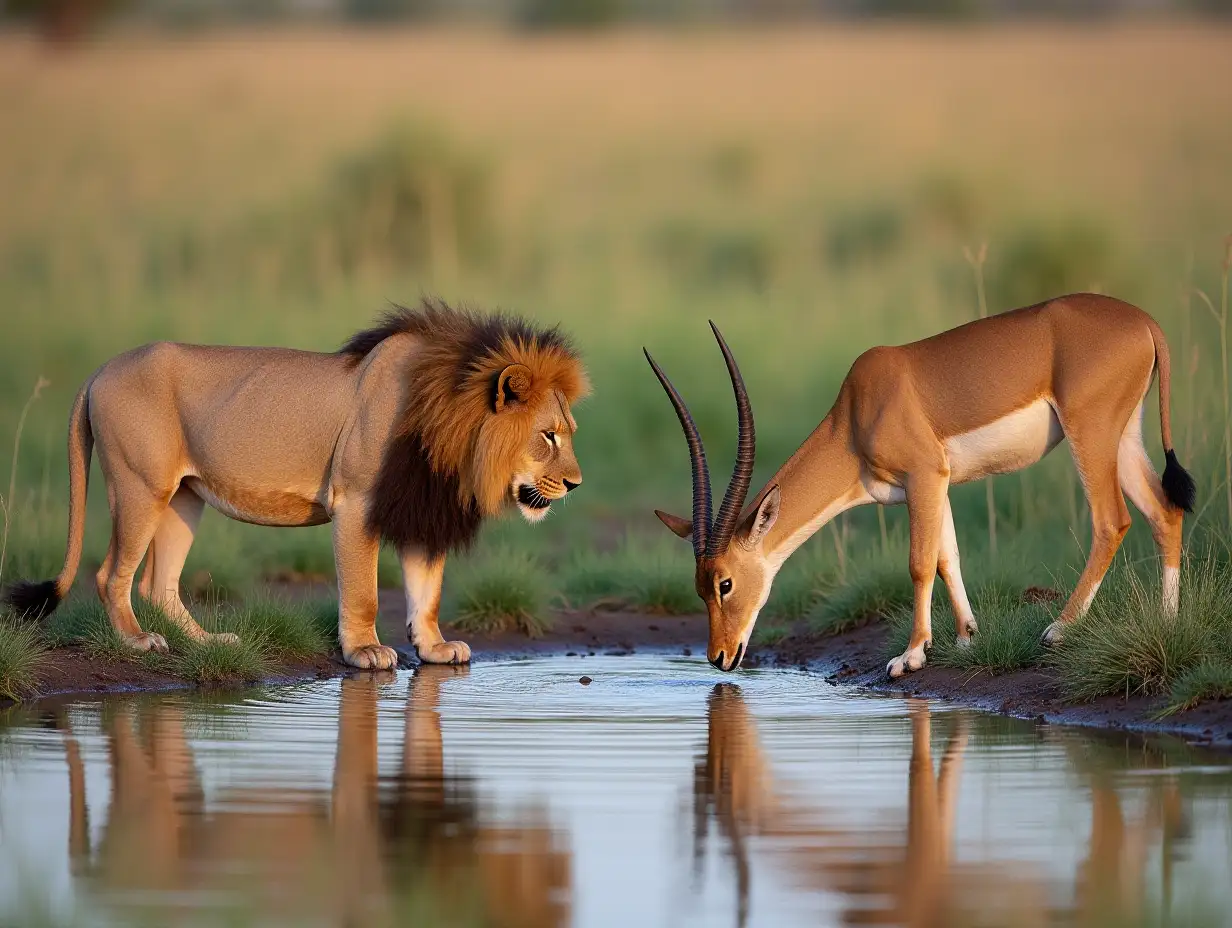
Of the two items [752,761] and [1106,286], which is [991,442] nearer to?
[752,761]

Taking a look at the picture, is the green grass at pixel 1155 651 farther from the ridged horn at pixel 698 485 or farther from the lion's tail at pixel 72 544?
the lion's tail at pixel 72 544

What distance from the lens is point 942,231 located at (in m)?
29.5

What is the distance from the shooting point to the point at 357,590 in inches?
431

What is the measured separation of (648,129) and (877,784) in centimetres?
3094

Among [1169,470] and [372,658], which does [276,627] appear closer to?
[372,658]

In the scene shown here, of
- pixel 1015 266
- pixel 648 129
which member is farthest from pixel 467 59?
pixel 1015 266

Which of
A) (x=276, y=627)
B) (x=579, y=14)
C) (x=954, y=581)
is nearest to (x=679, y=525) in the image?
(x=954, y=581)

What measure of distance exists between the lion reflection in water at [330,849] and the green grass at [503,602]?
14.2 feet

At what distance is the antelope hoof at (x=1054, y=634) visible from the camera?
9766 mm

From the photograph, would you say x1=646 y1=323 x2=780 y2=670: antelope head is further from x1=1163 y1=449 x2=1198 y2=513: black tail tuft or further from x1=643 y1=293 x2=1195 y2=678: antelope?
x1=1163 y1=449 x2=1198 y2=513: black tail tuft

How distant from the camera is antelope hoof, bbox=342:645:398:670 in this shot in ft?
35.9

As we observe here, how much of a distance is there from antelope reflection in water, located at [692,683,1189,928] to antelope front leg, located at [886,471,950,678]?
7.55 feet

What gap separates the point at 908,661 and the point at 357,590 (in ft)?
9.78

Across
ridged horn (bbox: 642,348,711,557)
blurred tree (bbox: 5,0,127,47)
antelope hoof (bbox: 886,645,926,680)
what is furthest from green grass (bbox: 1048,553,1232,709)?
blurred tree (bbox: 5,0,127,47)
